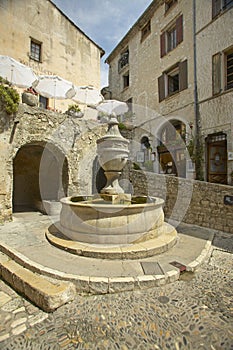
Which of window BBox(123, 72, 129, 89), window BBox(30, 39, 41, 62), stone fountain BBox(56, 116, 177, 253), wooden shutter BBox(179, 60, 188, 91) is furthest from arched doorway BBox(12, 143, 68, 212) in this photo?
window BBox(123, 72, 129, 89)

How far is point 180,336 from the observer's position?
1.83 meters

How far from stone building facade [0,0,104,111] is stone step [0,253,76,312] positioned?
9846 mm

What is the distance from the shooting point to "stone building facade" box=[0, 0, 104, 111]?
9.23 metres

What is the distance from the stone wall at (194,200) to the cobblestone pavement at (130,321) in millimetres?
3103

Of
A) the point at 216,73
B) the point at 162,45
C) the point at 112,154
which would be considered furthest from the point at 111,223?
the point at 162,45

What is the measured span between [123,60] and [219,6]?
8.66 m

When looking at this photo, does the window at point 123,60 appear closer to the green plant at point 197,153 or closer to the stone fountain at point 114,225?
the green plant at point 197,153

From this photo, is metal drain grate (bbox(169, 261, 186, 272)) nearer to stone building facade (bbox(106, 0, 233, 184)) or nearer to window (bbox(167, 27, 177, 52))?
stone building facade (bbox(106, 0, 233, 184))

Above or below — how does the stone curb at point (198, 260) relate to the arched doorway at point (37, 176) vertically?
below

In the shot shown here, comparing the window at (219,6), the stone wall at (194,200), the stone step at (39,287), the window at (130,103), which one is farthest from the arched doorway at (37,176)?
the window at (219,6)

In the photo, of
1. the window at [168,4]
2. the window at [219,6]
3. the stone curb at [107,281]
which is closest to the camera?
the stone curb at [107,281]

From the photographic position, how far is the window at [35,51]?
10.1m

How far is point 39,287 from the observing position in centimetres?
229

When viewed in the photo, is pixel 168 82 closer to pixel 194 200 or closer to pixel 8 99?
pixel 194 200
